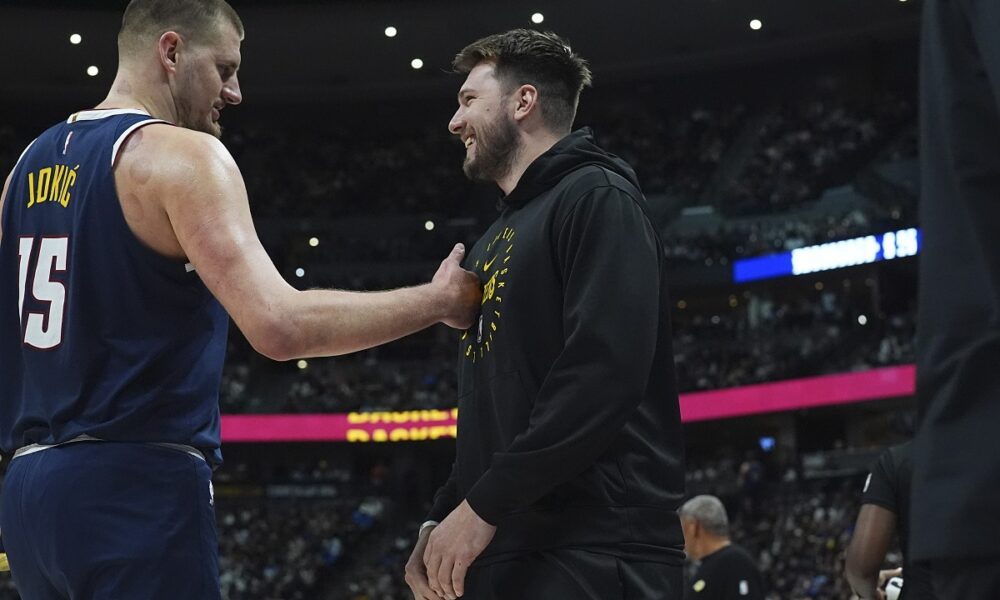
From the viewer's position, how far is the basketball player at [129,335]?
2.39m

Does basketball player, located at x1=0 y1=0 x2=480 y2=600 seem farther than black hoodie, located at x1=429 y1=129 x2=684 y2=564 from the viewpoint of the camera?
No

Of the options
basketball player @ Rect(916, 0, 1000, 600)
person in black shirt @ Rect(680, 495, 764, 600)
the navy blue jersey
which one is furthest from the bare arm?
basketball player @ Rect(916, 0, 1000, 600)

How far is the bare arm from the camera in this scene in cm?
471

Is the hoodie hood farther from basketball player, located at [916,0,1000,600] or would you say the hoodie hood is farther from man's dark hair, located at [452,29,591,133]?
basketball player, located at [916,0,1000,600]

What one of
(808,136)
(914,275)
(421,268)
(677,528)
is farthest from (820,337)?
(677,528)

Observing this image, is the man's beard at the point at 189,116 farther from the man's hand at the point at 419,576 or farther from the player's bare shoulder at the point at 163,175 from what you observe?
the man's hand at the point at 419,576

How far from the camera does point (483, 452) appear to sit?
2.92 meters

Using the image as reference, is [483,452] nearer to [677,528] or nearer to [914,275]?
[677,528]

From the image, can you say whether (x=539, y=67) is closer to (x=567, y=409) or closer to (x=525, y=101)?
(x=525, y=101)

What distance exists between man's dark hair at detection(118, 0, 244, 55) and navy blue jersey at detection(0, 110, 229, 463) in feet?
0.85

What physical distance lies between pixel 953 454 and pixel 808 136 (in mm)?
30886

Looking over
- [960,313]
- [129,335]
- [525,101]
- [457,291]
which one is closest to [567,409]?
[457,291]

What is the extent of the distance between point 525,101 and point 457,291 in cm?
63

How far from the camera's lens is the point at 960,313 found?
121cm
